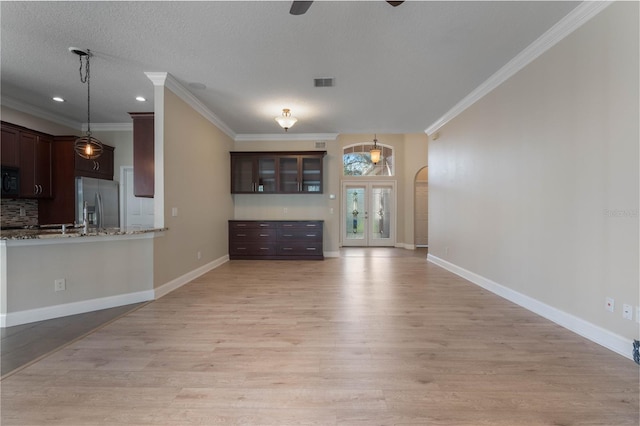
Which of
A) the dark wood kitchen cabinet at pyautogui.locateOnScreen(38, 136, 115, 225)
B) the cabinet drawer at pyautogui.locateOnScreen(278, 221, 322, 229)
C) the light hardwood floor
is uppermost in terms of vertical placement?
the dark wood kitchen cabinet at pyautogui.locateOnScreen(38, 136, 115, 225)

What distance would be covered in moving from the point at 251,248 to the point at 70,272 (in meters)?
3.35

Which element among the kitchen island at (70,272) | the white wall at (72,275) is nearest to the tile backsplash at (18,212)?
the kitchen island at (70,272)

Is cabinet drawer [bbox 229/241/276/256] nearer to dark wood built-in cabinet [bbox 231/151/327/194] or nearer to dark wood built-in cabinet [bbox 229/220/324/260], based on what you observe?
dark wood built-in cabinet [bbox 229/220/324/260]

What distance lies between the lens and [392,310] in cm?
303

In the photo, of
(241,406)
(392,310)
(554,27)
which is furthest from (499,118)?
(241,406)

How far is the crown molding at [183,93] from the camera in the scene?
11.4 ft

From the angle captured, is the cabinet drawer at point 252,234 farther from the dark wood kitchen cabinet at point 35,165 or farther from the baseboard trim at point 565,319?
the baseboard trim at point 565,319

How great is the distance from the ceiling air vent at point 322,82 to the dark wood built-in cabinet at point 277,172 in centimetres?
241

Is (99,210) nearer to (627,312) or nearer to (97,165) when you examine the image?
(97,165)

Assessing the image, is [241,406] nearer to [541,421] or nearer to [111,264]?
[541,421]

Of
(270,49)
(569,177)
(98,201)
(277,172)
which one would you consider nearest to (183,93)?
(270,49)

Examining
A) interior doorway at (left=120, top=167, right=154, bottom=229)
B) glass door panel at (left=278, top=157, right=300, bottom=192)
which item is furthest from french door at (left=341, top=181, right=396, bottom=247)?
interior doorway at (left=120, top=167, right=154, bottom=229)

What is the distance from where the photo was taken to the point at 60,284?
2.87m

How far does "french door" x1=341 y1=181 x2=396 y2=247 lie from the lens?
843 centimetres
